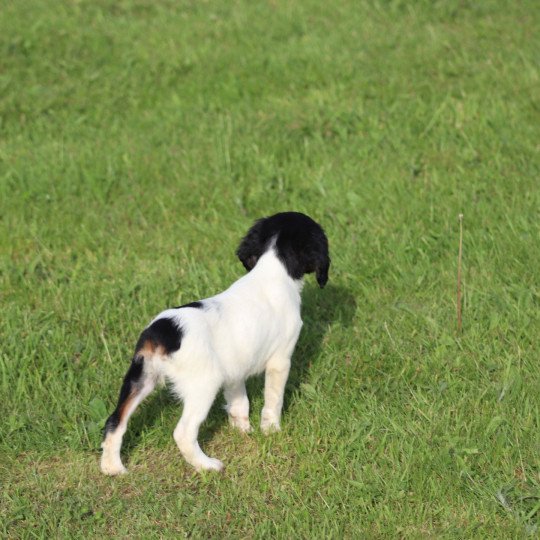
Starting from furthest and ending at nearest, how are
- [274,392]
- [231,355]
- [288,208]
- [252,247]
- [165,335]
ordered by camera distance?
1. [288,208]
2. [252,247]
3. [274,392]
4. [231,355]
5. [165,335]

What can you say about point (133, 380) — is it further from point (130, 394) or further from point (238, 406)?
point (238, 406)

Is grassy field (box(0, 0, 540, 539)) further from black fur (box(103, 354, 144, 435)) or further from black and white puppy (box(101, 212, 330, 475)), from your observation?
black fur (box(103, 354, 144, 435))

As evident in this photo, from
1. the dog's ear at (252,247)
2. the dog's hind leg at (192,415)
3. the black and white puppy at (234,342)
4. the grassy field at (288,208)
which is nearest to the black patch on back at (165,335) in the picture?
the black and white puppy at (234,342)

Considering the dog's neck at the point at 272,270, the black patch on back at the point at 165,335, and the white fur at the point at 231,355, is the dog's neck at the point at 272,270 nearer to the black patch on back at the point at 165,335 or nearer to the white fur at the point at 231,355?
the white fur at the point at 231,355

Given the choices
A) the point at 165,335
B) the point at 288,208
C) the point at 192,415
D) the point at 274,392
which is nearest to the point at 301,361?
the point at 274,392

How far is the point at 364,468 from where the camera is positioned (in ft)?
15.0

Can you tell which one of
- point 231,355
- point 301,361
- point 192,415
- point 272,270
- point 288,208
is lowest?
point 288,208

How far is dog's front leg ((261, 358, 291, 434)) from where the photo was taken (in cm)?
485

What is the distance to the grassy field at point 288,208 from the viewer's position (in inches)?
177

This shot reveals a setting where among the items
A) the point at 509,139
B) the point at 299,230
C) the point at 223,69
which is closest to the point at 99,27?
the point at 223,69

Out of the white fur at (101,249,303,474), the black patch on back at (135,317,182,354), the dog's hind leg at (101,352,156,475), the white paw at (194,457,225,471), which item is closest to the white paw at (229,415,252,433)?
the white fur at (101,249,303,474)

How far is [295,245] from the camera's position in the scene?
195 inches

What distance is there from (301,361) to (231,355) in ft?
3.71

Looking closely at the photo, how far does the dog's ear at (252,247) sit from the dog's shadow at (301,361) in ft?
2.50
